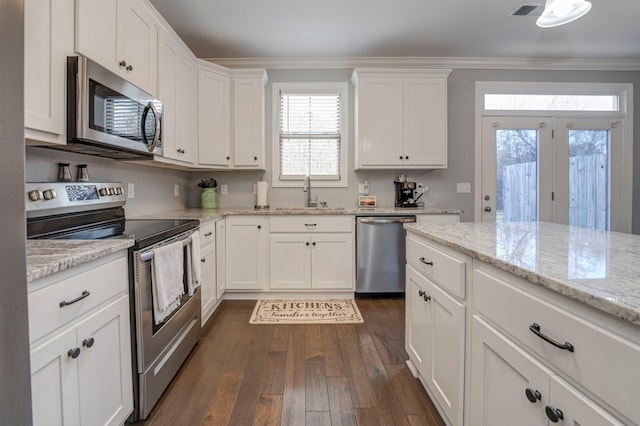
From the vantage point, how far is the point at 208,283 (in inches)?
99.5

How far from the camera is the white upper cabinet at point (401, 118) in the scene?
3344 millimetres

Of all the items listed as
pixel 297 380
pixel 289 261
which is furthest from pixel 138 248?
pixel 289 261

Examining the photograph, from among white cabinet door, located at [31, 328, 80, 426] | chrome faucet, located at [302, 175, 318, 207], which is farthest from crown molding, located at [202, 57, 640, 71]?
white cabinet door, located at [31, 328, 80, 426]

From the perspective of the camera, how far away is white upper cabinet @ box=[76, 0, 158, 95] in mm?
1511

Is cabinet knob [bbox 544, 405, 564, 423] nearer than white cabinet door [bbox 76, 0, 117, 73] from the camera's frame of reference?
Yes

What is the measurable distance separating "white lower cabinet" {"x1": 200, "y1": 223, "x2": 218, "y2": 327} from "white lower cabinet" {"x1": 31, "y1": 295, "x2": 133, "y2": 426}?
1003 mm

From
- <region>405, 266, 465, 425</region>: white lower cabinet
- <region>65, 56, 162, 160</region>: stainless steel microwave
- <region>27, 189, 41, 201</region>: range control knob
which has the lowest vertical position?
<region>405, 266, 465, 425</region>: white lower cabinet

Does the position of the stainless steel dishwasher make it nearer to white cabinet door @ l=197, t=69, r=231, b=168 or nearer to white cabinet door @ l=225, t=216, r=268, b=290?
white cabinet door @ l=225, t=216, r=268, b=290

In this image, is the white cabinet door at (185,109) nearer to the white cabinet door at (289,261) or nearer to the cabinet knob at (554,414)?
the white cabinet door at (289,261)

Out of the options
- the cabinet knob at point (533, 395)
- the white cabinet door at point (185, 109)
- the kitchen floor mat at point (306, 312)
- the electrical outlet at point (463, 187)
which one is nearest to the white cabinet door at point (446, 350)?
the cabinet knob at point (533, 395)

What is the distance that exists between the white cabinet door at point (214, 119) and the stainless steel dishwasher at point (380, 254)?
5.23 feet

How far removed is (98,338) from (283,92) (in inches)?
124

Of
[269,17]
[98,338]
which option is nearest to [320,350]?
[98,338]

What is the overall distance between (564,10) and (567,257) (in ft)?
5.41
